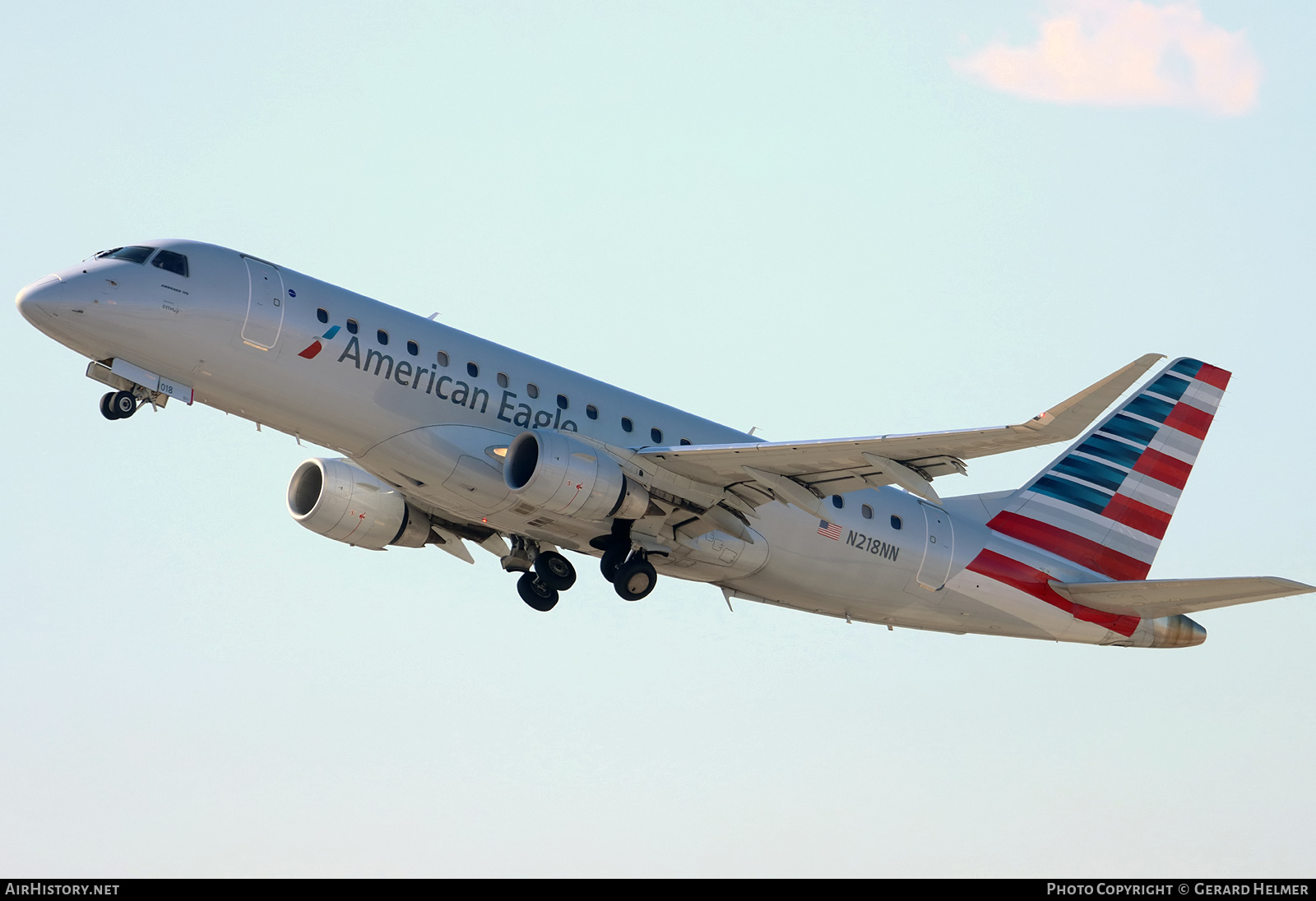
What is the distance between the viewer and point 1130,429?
40.2 metres

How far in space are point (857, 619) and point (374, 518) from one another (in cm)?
1070

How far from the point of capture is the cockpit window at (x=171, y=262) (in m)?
28.5

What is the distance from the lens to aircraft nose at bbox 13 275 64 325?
90.2 ft

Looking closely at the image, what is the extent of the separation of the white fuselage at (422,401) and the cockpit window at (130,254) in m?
0.21

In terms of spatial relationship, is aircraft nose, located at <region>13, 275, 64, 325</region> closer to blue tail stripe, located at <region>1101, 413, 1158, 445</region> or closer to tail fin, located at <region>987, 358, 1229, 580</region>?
tail fin, located at <region>987, 358, 1229, 580</region>

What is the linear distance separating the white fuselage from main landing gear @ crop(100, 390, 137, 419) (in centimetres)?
70

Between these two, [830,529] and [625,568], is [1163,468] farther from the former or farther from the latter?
[625,568]

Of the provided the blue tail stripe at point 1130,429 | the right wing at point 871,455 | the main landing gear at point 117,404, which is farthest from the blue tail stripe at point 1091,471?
the main landing gear at point 117,404

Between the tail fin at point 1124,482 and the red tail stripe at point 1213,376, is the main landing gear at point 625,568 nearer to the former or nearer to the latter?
the tail fin at point 1124,482

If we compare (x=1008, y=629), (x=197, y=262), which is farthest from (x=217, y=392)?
(x=1008, y=629)

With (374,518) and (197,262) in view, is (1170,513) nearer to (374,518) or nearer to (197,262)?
(374,518)

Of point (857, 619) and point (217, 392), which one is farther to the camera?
point (857, 619)
